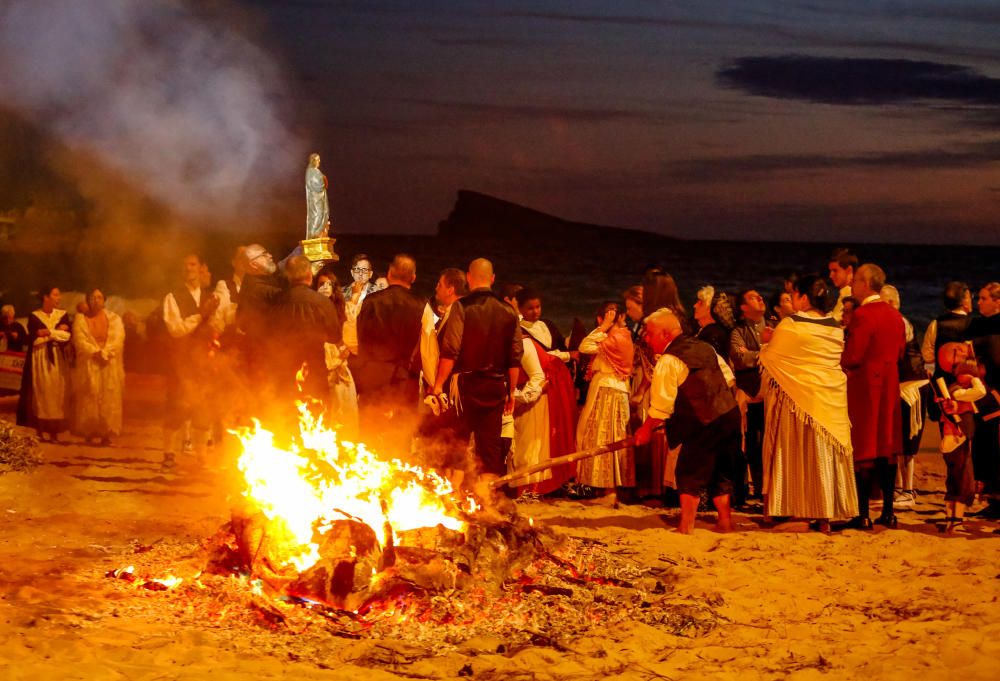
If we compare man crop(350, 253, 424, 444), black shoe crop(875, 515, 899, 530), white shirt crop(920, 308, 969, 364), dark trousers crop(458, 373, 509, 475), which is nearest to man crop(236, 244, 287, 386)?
man crop(350, 253, 424, 444)

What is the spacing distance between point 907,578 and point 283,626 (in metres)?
4.16

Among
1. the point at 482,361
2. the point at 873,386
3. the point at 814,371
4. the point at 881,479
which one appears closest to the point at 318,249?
the point at 482,361

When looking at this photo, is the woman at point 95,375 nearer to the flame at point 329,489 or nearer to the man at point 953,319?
the flame at point 329,489

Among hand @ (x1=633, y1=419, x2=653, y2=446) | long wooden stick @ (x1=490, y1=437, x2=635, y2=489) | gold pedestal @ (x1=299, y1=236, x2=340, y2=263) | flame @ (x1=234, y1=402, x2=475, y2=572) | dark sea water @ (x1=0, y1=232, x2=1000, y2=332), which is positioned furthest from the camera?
dark sea water @ (x1=0, y1=232, x2=1000, y2=332)

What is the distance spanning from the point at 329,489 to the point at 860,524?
4498 millimetres

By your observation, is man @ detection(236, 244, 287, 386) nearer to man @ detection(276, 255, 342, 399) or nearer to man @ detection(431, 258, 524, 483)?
man @ detection(276, 255, 342, 399)

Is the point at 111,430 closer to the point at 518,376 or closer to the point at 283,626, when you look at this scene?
the point at 518,376

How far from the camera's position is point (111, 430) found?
12078 mm

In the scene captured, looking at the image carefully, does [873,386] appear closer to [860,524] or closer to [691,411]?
[860,524]

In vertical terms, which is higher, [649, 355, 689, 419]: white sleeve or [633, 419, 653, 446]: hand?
[649, 355, 689, 419]: white sleeve

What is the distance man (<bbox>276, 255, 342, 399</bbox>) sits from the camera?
351 inches

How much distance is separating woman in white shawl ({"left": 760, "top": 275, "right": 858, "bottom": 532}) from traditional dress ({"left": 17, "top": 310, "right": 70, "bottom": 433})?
791 centimetres

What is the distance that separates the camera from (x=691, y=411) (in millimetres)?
8172

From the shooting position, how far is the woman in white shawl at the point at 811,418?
8438 mm
